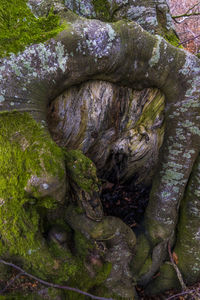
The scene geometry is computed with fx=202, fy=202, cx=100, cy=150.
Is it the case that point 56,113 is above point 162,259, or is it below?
above

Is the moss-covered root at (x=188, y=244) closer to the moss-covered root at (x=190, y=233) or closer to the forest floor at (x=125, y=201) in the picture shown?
the moss-covered root at (x=190, y=233)

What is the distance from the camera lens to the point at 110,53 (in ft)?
6.27

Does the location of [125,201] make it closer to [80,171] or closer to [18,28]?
Result: [80,171]

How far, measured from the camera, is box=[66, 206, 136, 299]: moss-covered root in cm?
209

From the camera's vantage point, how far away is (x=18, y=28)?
1.67 meters

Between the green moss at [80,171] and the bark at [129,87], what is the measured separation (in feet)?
0.03

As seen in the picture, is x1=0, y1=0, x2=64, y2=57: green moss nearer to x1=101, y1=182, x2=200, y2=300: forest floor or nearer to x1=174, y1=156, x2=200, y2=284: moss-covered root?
x1=101, y1=182, x2=200, y2=300: forest floor

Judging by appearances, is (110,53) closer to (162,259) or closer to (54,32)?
(54,32)

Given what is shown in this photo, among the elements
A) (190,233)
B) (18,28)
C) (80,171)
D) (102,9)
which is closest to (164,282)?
(190,233)

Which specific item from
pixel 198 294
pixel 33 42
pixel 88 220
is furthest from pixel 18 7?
pixel 198 294

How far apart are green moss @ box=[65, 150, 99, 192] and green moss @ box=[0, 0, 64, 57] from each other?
1002 mm

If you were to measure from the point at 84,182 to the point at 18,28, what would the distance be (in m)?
1.42

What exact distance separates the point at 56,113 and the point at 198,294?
3.02 m

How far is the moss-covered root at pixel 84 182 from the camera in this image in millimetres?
1878
